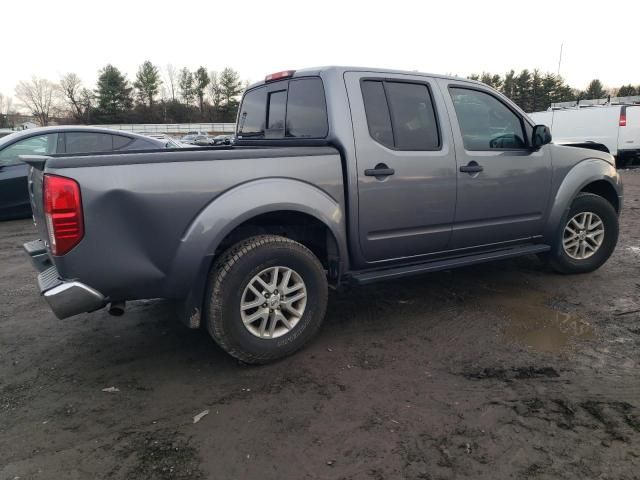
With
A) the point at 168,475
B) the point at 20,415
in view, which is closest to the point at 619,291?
the point at 168,475

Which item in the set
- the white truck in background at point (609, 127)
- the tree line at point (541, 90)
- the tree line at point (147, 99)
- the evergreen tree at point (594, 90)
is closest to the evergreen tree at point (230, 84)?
the tree line at point (147, 99)

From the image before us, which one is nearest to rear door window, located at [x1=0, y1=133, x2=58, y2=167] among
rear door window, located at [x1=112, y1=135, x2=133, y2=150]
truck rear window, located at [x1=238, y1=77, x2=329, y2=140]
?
rear door window, located at [x1=112, y1=135, x2=133, y2=150]

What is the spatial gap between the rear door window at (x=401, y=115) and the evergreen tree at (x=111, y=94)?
73.7m

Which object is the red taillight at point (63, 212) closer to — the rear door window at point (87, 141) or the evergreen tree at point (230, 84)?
the rear door window at point (87, 141)

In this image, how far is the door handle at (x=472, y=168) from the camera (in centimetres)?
383

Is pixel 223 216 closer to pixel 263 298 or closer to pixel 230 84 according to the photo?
pixel 263 298

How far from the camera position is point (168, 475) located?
2.15 m

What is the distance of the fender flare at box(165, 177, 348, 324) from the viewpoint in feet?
9.32

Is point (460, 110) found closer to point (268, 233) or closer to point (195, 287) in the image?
point (268, 233)

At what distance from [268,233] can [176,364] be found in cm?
109

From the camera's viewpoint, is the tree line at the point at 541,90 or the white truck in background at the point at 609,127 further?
the tree line at the point at 541,90

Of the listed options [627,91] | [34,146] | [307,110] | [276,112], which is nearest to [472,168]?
[307,110]

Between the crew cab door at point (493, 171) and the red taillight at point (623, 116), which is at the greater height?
the red taillight at point (623, 116)

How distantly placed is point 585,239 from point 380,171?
272 centimetres
